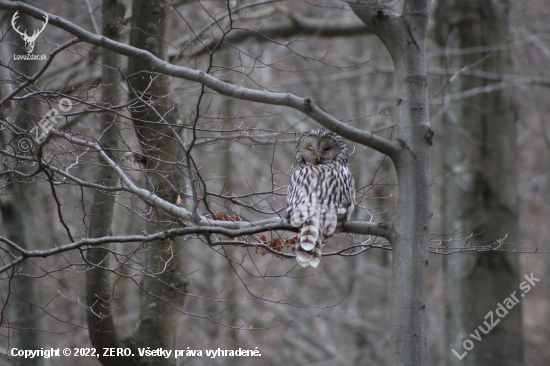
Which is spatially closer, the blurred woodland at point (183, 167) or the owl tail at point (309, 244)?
the blurred woodland at point (183, 167)

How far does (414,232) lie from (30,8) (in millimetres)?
2820

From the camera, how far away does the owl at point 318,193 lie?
3.65 meters

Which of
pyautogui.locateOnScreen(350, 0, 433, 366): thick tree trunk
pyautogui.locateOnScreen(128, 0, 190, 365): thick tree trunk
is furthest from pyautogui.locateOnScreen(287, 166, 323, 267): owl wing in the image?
pyautogui.locateOnScreen(128, 0, 190, 365): thick tree trunk

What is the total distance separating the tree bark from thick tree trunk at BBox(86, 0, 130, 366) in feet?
13.1

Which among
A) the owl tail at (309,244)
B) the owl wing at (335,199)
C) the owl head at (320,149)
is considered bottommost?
the owl tail at (309,244)

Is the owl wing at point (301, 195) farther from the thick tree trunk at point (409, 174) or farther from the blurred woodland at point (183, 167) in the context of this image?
the thick tree trunk at point (409, 174)

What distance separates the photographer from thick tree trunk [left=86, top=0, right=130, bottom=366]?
4.59 meters

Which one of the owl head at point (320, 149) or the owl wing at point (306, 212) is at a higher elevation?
the owl head at point (320, 149)

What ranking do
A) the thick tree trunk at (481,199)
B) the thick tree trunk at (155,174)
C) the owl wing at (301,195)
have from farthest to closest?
the thick tree trunk at (481,199) < the thick tree trunk at (155,174) < the owl wing at (301,195)

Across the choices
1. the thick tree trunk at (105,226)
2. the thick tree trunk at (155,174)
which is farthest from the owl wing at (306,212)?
the thick tree trunk at (105,226)

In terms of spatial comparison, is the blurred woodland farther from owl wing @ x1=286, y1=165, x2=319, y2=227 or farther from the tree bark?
owl wing @ x1=286, y1=165, x2=319, y2=227

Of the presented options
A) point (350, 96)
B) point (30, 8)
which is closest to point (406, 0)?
point (30, 8)

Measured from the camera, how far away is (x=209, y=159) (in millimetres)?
14000

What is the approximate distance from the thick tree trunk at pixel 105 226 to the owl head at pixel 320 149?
5.71ft
